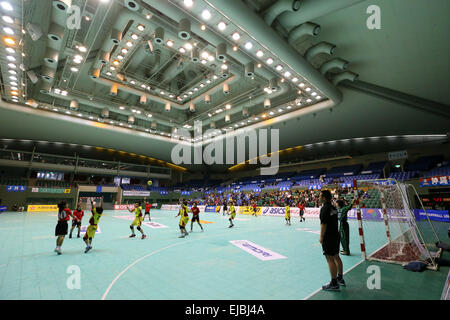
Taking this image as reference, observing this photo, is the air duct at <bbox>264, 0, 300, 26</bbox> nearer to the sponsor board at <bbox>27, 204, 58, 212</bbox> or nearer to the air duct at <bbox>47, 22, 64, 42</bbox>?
the air duct at <bbox>47, 22, 64, 42</bbox>

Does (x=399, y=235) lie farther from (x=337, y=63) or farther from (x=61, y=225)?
(x=61, y=225)

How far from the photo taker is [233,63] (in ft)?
48.1

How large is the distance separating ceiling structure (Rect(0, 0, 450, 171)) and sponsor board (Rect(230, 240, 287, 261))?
9733 millimetres

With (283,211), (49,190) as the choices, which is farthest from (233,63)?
(49,190)

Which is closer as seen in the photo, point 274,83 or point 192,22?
point 192,22

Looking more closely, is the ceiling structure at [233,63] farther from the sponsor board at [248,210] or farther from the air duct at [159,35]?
the sponsor board at [248,210]

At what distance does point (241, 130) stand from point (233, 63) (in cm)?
1363

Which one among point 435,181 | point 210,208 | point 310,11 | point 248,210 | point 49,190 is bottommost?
point 210,208

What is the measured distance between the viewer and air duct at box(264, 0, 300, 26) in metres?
8.85

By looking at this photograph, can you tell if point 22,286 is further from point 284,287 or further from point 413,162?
point 413,162

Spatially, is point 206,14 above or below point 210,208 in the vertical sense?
above

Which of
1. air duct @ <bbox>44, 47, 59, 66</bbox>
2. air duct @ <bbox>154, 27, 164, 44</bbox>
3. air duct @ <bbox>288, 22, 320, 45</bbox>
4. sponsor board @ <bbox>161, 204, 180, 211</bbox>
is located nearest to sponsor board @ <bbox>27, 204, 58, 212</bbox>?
sponsor board @ <bbox>161, 204, 180, 211</bbox>

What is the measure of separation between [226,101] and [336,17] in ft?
42.3
